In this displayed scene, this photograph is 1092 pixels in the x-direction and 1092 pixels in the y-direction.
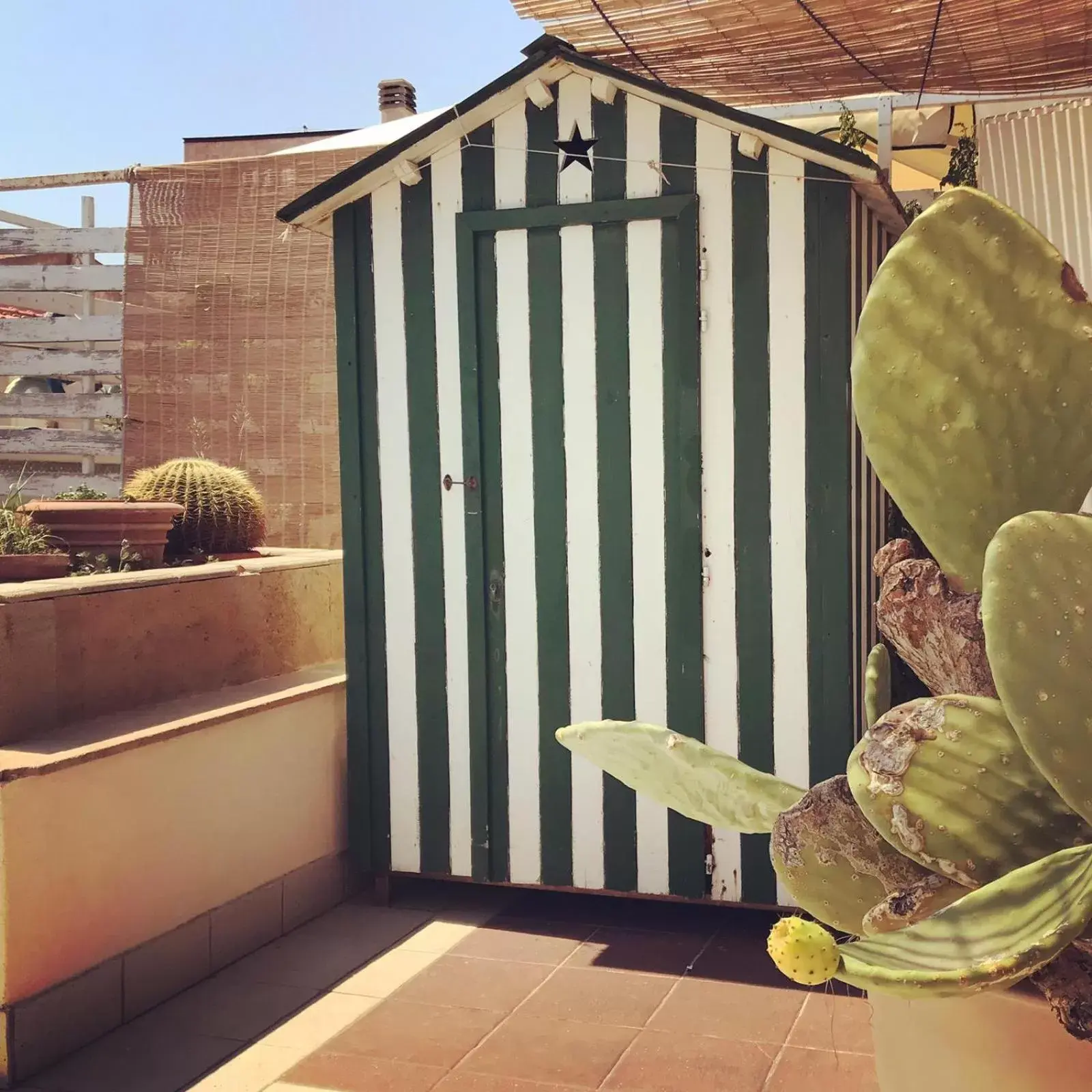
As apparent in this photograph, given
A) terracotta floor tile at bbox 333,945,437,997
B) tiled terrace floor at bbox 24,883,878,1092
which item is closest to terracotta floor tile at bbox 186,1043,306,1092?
tiled terrace floor at bbox 24,883,878,1092

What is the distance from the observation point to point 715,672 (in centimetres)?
412

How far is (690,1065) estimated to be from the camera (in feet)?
10.3

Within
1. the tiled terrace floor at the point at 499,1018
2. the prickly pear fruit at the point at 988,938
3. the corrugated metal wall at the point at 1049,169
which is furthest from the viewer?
the corrugated metal wall at the point at 1049,169

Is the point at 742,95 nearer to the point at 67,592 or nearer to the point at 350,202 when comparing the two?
the point at 350,202

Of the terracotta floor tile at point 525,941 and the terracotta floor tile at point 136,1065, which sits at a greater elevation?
the terracotta floor tile at point 136,1065

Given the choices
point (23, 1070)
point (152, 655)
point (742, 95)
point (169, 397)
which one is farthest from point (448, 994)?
point (169, 397)

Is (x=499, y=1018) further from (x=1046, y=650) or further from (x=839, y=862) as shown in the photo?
(x=1046, y=650)

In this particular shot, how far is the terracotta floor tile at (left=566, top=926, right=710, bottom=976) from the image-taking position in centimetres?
386

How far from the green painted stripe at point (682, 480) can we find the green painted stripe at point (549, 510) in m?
0.39

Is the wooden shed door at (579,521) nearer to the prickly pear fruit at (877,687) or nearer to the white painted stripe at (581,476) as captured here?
the white painted stripe at (581,476)

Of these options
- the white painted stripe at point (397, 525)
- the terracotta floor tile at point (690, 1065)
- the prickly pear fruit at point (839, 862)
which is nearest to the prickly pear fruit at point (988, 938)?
the prickly pear fruit at point (839, 862)

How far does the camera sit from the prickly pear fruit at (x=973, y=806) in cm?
132

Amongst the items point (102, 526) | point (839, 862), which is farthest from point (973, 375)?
point (102, 526)

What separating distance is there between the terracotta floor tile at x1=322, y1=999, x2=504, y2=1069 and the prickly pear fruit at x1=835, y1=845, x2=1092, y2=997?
2290mm
